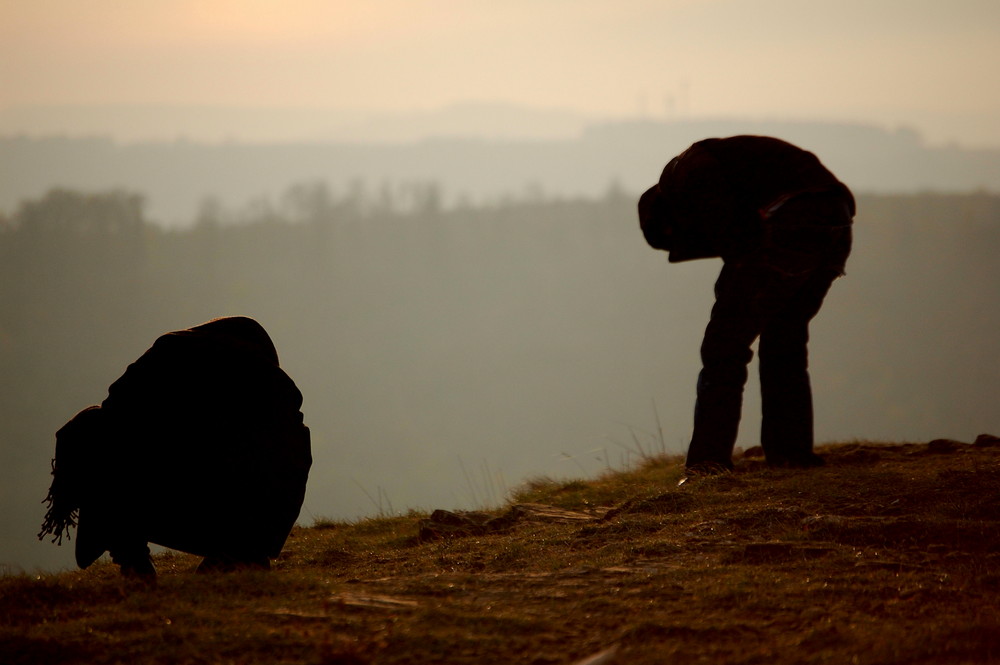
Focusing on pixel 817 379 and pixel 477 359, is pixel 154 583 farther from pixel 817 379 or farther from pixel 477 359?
pixel 477 359

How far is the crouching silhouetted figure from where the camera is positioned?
4.21m

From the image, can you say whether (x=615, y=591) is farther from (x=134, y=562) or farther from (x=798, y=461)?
(x=798, y=461)

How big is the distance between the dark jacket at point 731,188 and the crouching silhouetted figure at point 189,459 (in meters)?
3.00

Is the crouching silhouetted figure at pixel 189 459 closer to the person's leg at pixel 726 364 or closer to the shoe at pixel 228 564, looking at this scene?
the shoe at pixel 228 564

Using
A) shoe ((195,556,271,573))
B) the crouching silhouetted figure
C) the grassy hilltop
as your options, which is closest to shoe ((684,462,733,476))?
the grassy hilltop

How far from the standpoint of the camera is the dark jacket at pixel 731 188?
6453 mm

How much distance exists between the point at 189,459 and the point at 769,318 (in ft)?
12.0

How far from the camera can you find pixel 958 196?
10944 centimetres

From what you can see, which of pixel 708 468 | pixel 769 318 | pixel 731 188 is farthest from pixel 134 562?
pixel 731 188

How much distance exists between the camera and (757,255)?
20.9 ft

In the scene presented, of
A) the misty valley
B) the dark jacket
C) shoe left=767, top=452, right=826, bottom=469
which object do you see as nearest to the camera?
the dark jacket

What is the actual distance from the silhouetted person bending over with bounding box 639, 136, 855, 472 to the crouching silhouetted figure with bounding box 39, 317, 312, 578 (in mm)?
2798

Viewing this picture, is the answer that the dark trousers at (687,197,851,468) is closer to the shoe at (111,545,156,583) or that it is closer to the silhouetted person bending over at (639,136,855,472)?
the silhouetted person bending over at (639,136,855,472)

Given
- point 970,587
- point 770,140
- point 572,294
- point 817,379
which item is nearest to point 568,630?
point 970,587
